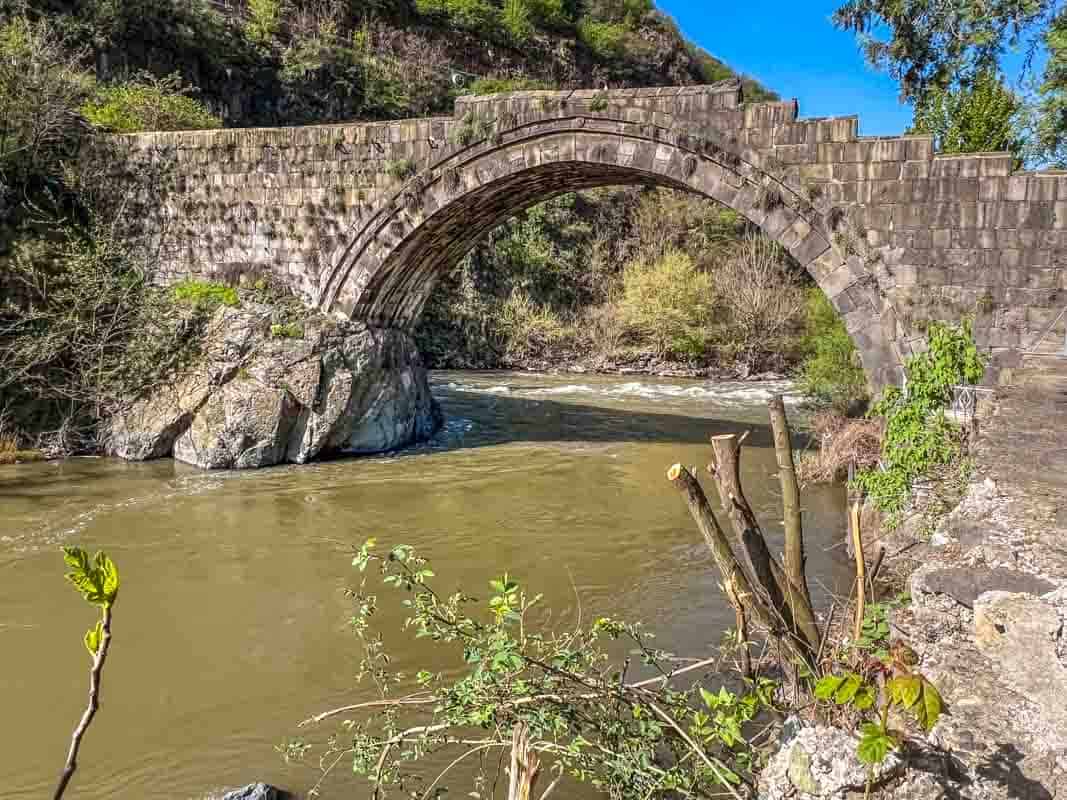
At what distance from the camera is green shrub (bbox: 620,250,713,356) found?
71.6 feet

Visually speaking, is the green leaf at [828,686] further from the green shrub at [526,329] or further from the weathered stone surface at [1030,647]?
the green shrub at [526,329]

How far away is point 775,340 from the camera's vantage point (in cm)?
2117

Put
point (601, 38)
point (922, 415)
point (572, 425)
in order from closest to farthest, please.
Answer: point (922, 415) → point (572, 425) → point (601, 38)

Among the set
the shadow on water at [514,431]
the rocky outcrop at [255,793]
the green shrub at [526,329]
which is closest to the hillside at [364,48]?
the green shrub at [526,329]

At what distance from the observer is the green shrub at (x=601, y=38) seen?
119ft

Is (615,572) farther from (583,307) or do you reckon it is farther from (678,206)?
(678,206)

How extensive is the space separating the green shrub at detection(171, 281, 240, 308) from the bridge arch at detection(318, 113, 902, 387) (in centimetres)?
128

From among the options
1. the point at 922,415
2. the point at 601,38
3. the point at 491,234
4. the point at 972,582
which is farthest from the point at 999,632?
the point at 601,38

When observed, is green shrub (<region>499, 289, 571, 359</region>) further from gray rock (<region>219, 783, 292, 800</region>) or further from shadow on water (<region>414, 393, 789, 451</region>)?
gray rock (<region>219, 783, 292, 800</region>)

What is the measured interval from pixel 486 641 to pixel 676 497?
6.70m

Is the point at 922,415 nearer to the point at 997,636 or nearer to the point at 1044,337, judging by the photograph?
the point at 1044,337

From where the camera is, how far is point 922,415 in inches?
254

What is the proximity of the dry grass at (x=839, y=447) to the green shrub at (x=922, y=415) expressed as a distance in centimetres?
36

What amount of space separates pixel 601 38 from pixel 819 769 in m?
38.9
